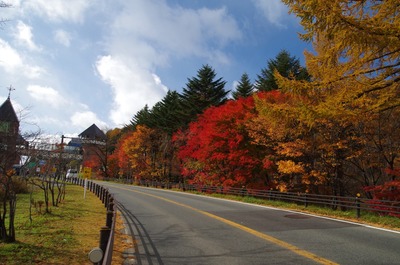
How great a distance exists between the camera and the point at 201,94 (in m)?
44.9

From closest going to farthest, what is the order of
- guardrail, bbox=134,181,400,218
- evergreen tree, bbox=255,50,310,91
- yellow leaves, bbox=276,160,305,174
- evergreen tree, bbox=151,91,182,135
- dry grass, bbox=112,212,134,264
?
1. dry grass, bbox=112,212,134,264
2. guardrail, bbox=134,181,400,218
3. yellow leaves, bbox=276,160,305,174
4. evergreen tree, bbox=255,50,310,91
5. evergreen tree, bbox=151,91,182,135

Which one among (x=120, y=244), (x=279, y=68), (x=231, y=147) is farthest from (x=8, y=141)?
(x=279, y=68)

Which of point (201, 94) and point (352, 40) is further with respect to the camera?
point (201, 94)

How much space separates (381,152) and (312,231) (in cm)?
1089

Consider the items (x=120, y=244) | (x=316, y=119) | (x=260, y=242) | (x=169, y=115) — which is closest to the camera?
(x=260, y=242)

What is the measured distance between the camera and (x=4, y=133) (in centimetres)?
1069

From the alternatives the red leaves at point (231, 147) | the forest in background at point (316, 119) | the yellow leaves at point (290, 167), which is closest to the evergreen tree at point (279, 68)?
the forest in background at point (316, 119)

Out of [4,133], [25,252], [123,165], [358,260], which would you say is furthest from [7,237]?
[123,165]

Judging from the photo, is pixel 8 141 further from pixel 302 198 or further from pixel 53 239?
pixel 302 198

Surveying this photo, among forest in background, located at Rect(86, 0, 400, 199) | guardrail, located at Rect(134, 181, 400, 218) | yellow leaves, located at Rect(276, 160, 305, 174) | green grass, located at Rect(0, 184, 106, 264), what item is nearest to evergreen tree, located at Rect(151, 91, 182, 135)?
forest in background, located at Rect(86, 0, 400, 199)

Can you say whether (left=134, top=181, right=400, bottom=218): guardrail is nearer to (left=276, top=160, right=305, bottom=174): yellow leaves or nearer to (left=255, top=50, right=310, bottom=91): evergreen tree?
(left=276, top=160, right=305, bottom=174): yellow leaves

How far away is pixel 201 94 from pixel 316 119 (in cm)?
3436

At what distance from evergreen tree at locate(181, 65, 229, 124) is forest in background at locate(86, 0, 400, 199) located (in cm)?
14

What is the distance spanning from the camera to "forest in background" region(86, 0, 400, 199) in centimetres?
924
